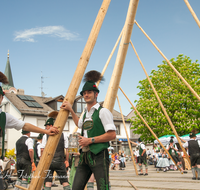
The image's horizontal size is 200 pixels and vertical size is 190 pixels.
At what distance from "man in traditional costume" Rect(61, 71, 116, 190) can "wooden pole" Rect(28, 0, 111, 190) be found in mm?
150

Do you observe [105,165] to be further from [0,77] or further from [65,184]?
[65,184]

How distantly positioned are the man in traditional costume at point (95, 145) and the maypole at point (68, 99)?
15cm

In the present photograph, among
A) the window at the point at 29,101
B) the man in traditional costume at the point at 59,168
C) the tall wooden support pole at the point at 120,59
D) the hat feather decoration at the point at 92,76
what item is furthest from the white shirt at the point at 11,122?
the window at the point at 29,101

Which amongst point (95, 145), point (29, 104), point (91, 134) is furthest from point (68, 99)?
point (29, 104)

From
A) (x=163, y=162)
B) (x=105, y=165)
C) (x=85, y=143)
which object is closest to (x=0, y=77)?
(x=85, y=143)

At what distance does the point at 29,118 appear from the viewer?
32156 millimetres

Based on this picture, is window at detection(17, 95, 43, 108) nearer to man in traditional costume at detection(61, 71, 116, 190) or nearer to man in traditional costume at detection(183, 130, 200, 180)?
man in traditional costume at detection(183, 130, 200, 180)

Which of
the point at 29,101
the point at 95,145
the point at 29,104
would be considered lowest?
the point at 95,145

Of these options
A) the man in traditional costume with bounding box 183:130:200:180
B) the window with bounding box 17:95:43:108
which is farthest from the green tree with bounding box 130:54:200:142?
the man in traditional costume with bounding box 183:130:200:180

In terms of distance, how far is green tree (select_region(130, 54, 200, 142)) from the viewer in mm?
27375

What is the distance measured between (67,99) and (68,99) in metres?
0.01

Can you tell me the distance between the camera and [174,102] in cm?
2756

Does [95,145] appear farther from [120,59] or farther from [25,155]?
[25,155]

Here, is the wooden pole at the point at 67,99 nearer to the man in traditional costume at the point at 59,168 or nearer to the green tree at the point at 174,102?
the man in traditional costume at the point at 59,168
